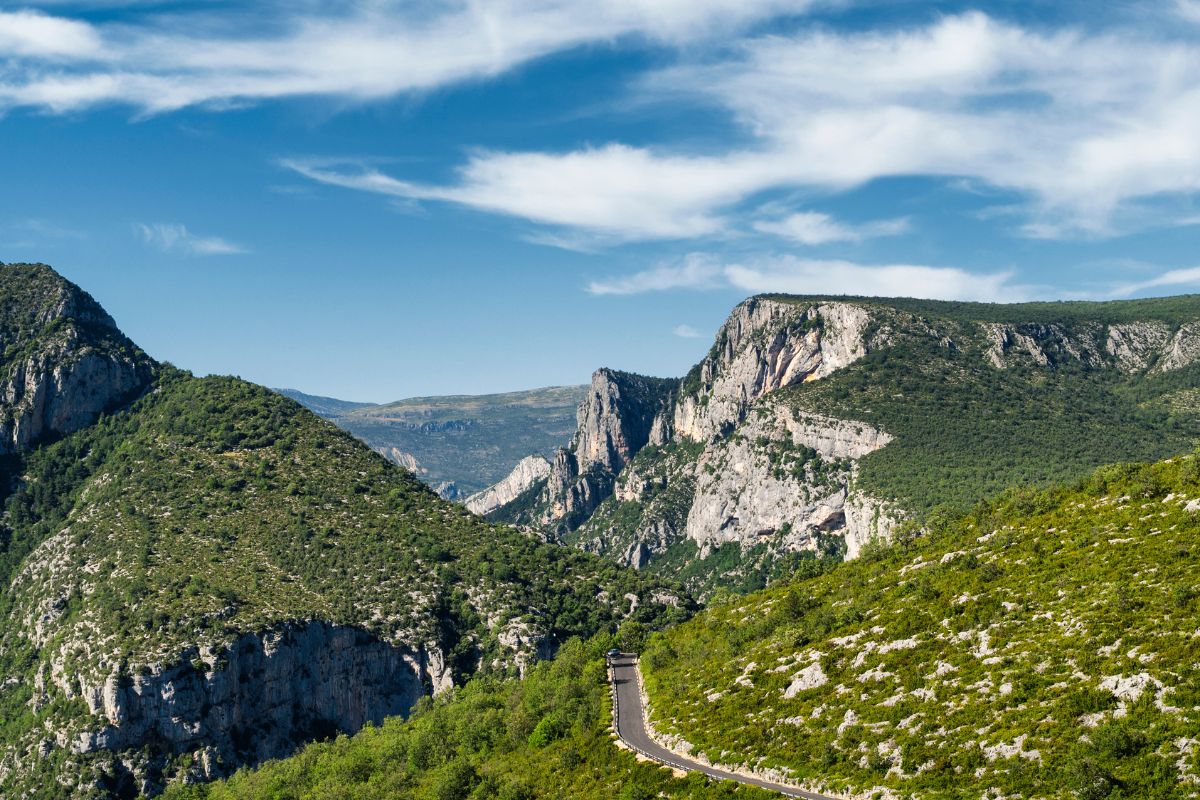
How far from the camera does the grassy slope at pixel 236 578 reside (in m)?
153

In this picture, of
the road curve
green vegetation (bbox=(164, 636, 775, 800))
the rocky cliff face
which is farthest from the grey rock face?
the road curve

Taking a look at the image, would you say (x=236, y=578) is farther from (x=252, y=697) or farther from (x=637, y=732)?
(x=637, y=732)

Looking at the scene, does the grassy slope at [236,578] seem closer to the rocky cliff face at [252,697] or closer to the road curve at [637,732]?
the rocky cliff face at [252,697]

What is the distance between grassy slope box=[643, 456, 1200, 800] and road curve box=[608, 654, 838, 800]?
1.71 meters

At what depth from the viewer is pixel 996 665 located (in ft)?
219

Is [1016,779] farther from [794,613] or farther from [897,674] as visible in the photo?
[794,613]

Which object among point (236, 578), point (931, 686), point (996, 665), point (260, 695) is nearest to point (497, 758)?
point (931, 686)

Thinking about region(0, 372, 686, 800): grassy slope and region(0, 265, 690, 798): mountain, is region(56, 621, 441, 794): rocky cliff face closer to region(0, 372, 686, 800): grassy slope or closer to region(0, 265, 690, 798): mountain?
region(0, 265, 690, 798): mountain

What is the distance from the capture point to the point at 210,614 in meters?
151

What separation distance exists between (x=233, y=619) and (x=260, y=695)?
13217mm

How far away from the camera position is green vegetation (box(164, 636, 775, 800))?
246ft

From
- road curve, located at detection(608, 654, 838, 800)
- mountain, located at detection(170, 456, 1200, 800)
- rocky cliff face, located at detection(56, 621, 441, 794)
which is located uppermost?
mountain, located at detection(170, 456, 1200, 800)

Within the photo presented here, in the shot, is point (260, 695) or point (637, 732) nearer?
point (637, 732)

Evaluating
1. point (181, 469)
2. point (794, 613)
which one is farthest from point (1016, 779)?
point (181, 469)
